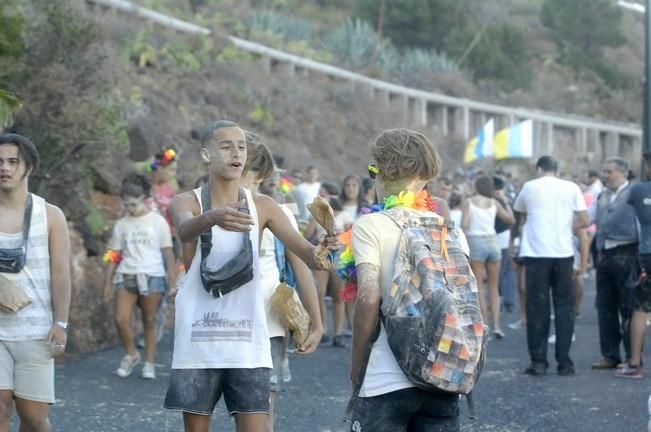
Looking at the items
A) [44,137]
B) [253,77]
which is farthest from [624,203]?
[253,77]

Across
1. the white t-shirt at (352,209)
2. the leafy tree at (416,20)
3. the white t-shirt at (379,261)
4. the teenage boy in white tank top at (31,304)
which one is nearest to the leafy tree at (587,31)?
the leafy tree at (416,20)

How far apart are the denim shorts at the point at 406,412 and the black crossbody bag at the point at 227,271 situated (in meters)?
0.89

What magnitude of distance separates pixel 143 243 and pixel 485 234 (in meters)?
4.47

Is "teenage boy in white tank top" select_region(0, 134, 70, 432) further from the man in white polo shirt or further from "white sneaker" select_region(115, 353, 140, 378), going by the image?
the man in white polo shirt

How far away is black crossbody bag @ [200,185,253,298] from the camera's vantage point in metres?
5.08

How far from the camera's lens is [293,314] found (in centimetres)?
576

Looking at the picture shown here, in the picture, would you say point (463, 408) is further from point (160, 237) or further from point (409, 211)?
point (409, 211)

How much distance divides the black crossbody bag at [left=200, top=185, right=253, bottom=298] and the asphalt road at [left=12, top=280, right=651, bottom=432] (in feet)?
10.2

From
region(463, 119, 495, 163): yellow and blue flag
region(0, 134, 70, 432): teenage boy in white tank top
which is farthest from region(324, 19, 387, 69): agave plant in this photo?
region(0, 134, 70, 432): teenage boy in white tank top

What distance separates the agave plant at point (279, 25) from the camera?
37531 millimetres

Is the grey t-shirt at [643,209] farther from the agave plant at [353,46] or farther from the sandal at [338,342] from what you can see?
the agave plant at [353,46]

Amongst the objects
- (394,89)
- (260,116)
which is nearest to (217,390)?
(260,116)

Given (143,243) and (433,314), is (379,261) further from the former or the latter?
(143,243)

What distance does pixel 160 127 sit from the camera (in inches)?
742
